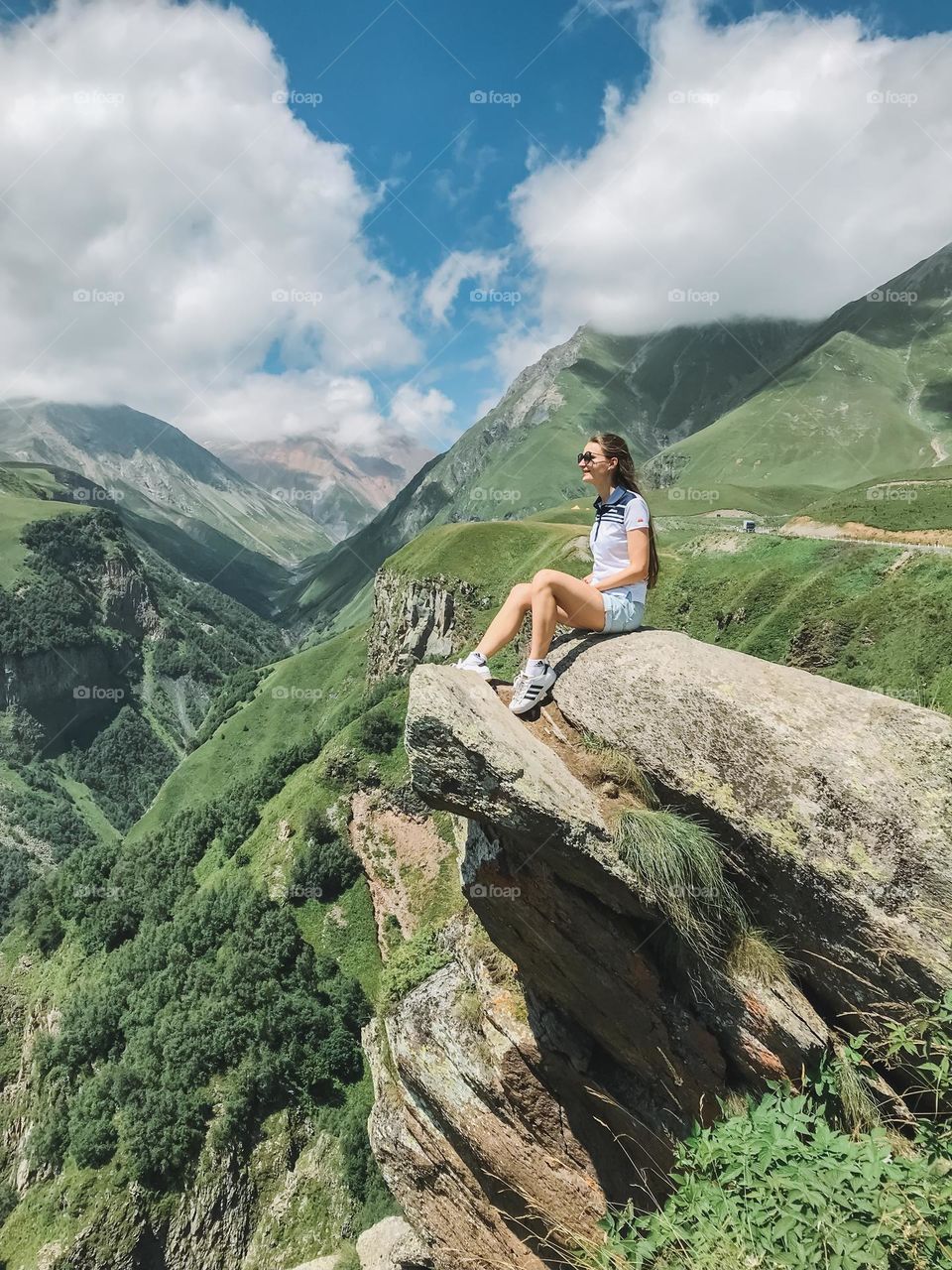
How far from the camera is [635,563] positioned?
9562 mm

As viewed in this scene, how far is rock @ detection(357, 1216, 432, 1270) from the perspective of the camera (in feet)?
47.4

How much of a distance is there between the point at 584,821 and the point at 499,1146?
670cm

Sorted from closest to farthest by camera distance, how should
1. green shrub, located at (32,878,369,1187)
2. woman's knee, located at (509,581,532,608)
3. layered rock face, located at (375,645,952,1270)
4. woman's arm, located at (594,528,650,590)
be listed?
layered rock face, located at (375,645,952,1270), woman's knee, located at (509,581,532,608), woman's arm, located at (594,528,650,590), green shrub, located at (32,878,369,1187)

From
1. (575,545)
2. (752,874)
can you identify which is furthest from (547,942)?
(575,545)

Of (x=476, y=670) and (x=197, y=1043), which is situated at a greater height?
(x=476, y=670)

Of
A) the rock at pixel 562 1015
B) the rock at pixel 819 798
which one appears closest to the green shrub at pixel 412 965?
the rock at pixel 562 1015

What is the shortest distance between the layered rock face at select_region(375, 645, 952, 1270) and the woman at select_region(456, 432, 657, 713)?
47 centimetres

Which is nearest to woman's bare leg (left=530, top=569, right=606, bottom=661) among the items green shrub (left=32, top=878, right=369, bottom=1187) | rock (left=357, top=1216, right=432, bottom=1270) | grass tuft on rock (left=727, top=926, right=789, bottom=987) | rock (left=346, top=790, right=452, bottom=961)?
grass tuft on rock (left=727, top=926, right=789, bottom=987)

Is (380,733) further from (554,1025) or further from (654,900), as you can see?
(654,900)

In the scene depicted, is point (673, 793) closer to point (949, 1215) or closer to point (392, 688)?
point (949, 1215)

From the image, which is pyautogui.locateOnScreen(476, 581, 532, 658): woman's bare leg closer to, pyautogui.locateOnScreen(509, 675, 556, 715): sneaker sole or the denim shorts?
pyautogui.locateOnScreen(509, 675, 556, 715): sneaker sole

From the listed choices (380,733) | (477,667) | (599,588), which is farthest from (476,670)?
(380,733)

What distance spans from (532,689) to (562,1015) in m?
5.29

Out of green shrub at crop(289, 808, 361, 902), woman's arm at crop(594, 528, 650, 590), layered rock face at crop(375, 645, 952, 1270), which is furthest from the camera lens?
green shrub at crop(289, 808, 361, 902)
